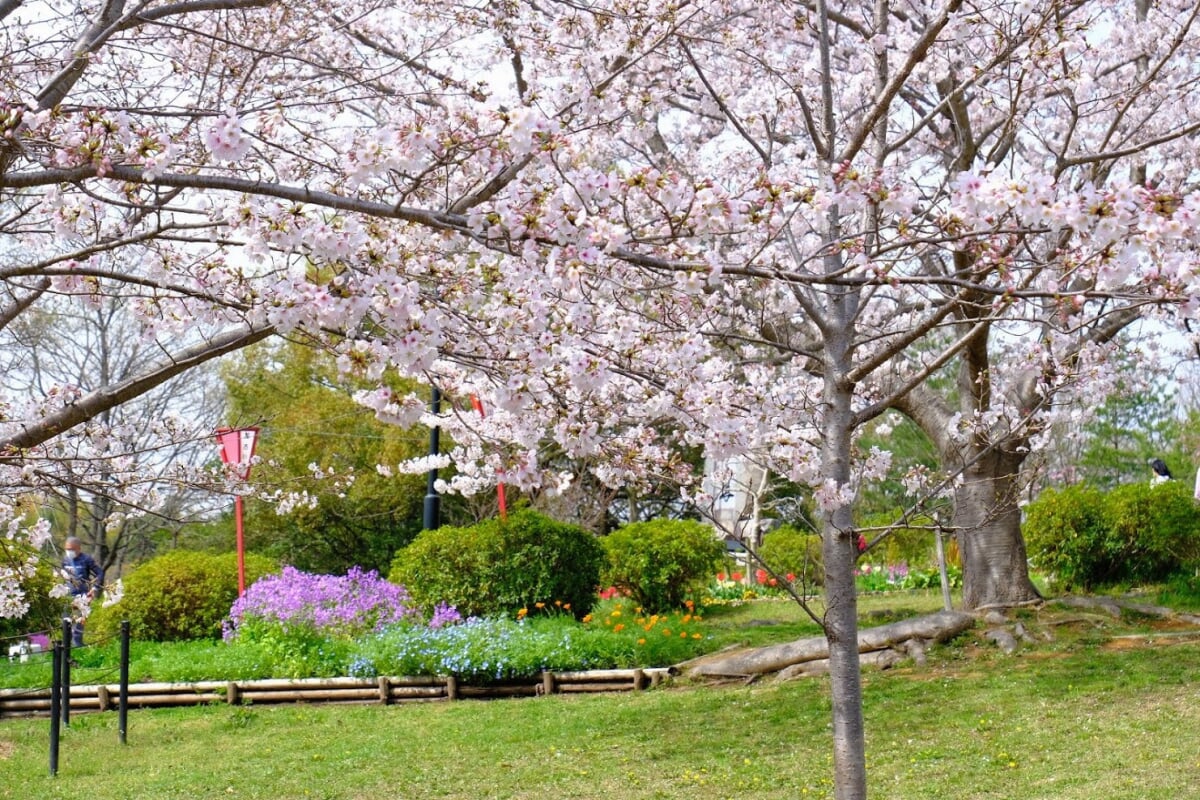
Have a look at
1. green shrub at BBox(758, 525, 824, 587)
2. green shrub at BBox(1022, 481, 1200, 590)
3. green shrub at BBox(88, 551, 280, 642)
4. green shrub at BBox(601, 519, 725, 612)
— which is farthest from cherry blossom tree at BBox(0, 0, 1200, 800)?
green shrub at BBox(758, 525, 824, 587)

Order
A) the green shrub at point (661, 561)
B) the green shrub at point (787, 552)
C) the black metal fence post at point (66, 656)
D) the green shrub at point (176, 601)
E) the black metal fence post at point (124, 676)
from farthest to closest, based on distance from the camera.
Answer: the green shrub at point (787, 552) → the green shrub at point (176, 601) → the green shrub at point (661, 561) → the black metal fence post at point (124, 676) → the black metal fence post at point (66, 656)

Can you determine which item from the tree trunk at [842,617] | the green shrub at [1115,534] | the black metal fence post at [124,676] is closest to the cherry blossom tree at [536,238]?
the tree trunk at [842,617]

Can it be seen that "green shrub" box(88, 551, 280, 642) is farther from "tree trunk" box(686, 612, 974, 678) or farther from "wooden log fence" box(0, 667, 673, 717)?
"tree trunk" box(686, 612, 974, 678)

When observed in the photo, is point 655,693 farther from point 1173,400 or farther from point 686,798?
point 1173,400

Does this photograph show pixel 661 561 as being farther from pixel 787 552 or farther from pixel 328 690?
pixel 328 690

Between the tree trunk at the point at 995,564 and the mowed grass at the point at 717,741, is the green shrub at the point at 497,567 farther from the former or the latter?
the tree trunk at the point at 995,564

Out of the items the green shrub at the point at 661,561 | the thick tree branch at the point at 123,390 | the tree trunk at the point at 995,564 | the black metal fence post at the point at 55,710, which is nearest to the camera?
the thick tree branch at the point at 123,390

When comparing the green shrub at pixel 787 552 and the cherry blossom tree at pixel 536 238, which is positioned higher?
the cherry blossom tree at pixel 536 238

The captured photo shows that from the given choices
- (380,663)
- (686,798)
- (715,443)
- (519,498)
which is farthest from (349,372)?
(519,498)

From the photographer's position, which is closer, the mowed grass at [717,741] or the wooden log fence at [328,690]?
the mowed grass at [717,741]

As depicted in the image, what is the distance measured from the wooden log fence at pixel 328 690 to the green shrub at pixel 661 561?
10.7 feet

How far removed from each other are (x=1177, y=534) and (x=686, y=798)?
24.1 feet

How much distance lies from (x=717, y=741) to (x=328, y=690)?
3.90 m

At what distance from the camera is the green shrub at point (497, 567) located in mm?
10758
